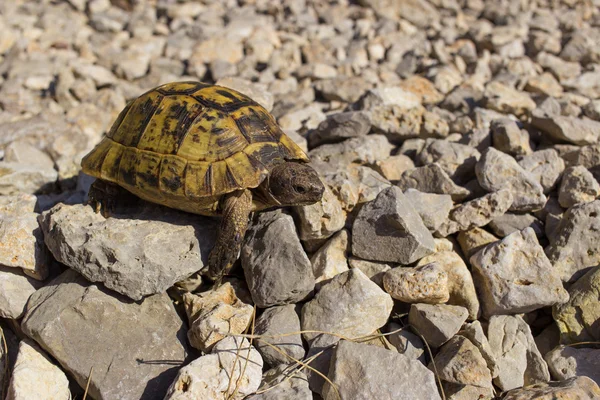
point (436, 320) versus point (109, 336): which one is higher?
point (436, 320)

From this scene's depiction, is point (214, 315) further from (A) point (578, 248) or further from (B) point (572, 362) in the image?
(A) point (578, 248)

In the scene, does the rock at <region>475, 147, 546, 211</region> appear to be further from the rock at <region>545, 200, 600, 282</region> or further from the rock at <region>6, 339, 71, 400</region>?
the rock at <region>6, 339, 71, 400</region>

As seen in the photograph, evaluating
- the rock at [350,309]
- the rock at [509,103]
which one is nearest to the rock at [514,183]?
the rock at [350,309]

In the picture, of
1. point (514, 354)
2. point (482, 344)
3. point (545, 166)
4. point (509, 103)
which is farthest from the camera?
point (509, 103)

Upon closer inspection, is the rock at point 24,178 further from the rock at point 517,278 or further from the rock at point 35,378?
the rock at point 517,278

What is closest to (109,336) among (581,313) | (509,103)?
(581,313)

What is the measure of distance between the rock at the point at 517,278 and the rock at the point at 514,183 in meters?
0.48

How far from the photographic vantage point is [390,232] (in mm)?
3475

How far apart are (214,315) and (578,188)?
2916 millimetres

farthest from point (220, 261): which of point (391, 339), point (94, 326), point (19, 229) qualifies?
point (19, 229)

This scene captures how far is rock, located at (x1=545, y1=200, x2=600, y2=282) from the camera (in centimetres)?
356

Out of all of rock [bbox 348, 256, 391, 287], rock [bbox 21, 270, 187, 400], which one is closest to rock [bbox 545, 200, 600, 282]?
rock [bbox 348, 256, 391, 287]

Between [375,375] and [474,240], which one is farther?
[474,240]

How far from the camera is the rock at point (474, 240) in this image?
3.72 metres
